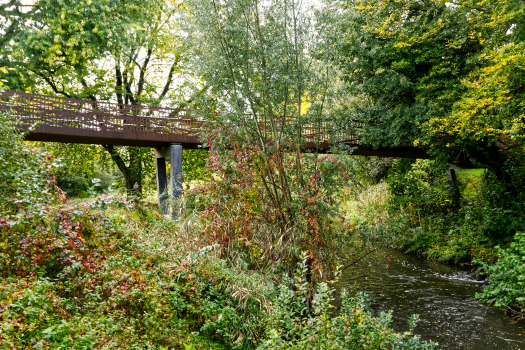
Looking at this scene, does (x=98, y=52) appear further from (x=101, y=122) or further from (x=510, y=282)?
(x=510, y=282)

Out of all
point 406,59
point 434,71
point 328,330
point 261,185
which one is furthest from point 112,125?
point 434,71

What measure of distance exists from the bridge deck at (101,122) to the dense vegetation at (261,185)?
2.98 feet

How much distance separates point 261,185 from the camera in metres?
6.50

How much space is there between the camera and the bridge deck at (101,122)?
9523mm

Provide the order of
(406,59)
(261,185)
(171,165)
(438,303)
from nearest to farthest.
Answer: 1. (261,185)
2. (438,303)
3. (406,59)
4. (171,165)

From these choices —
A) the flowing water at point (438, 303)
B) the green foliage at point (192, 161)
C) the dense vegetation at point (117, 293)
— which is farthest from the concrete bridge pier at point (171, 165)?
the flowing water at point (438, 303)

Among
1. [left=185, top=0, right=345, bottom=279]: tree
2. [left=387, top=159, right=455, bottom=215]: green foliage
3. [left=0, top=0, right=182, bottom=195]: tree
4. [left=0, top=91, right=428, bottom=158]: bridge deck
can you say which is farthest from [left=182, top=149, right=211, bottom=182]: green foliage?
[left=185, top=0, right=345, bottom=279]: tree

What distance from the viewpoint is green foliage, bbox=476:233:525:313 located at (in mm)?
6605

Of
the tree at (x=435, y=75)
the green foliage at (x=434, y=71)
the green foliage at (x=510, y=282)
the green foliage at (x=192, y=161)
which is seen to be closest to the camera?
the green foliage at (x=510, y=282)

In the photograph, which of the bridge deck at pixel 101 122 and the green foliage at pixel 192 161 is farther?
the green foliage at pixel 192 161

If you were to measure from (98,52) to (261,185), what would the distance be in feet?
20.4

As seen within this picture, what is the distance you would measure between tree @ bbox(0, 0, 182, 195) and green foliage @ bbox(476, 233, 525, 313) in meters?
8.01

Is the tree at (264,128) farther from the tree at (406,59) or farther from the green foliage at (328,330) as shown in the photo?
the tree at (406,59)

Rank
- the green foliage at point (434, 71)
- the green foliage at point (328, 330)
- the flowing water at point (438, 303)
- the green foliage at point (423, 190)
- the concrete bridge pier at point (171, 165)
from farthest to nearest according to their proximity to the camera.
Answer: the green foliage at point (423, 190) < the concrete bridge pier at point (171, 165) < the green foliage at point (434, 71) < the flowing water at point (438, 303) < the green foliage at point (328, 330)
